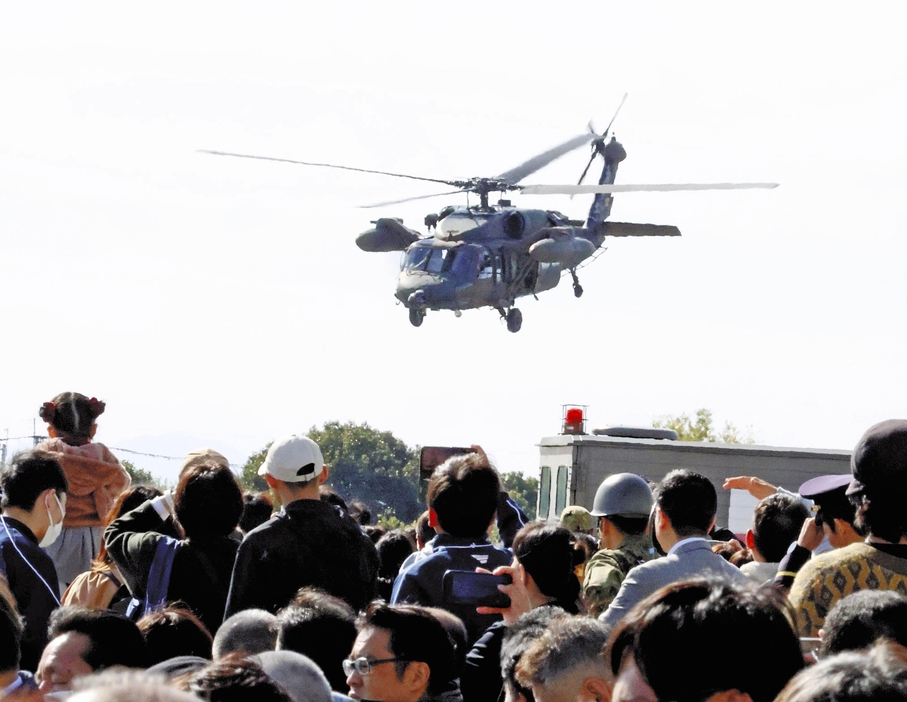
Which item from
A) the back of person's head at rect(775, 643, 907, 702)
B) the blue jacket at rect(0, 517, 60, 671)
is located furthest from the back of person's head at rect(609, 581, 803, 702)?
the blue jacket at rect(0, 517, 60, 671)

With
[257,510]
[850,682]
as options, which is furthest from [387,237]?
[850,682]

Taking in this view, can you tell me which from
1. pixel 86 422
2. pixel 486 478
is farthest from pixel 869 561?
pixel 86 422

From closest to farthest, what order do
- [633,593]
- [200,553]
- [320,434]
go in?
1. [633,593]
2. [200,553]
3. [320,434]

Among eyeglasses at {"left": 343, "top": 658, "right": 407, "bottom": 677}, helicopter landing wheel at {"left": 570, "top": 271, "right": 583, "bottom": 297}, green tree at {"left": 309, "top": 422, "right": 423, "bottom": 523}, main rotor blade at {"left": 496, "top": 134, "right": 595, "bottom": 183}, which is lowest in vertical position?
green tree at {"left": 309, "top": 422, "right": 423, "bottom": 523}

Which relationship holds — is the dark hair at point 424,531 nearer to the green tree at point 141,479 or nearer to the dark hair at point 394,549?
the dark hair at point 394,549

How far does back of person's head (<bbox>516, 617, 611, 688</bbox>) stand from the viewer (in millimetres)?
3635

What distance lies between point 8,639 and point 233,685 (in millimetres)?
996

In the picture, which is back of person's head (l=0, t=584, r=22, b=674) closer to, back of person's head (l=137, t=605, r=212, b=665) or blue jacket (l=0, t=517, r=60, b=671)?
back of person's head (l=137, t=605, r=212, b=665)

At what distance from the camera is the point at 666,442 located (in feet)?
47.8

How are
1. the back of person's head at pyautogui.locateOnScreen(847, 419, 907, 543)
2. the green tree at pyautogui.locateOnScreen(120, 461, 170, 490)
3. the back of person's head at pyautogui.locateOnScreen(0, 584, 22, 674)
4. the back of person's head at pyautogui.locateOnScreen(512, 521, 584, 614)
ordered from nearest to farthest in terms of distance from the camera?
the back of person's head at pyautogui.locateOnScreen(0, 584, 22, 674) < the back of person's head at pyautogui.locateOnScreen(847, 419, 907, 543) < the back of person's head at pyautogui.locateOnScreen(512, 521, 584, 614) < the green tree at pyautogui.locateOnScreen(120, 461, 170, 490)

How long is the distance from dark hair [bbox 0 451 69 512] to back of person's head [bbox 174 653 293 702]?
2.80 meters

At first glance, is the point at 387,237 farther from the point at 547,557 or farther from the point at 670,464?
the point at 547,557

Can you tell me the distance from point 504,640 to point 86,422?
3.60 m

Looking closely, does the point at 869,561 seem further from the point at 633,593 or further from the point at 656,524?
the point at 656,524
